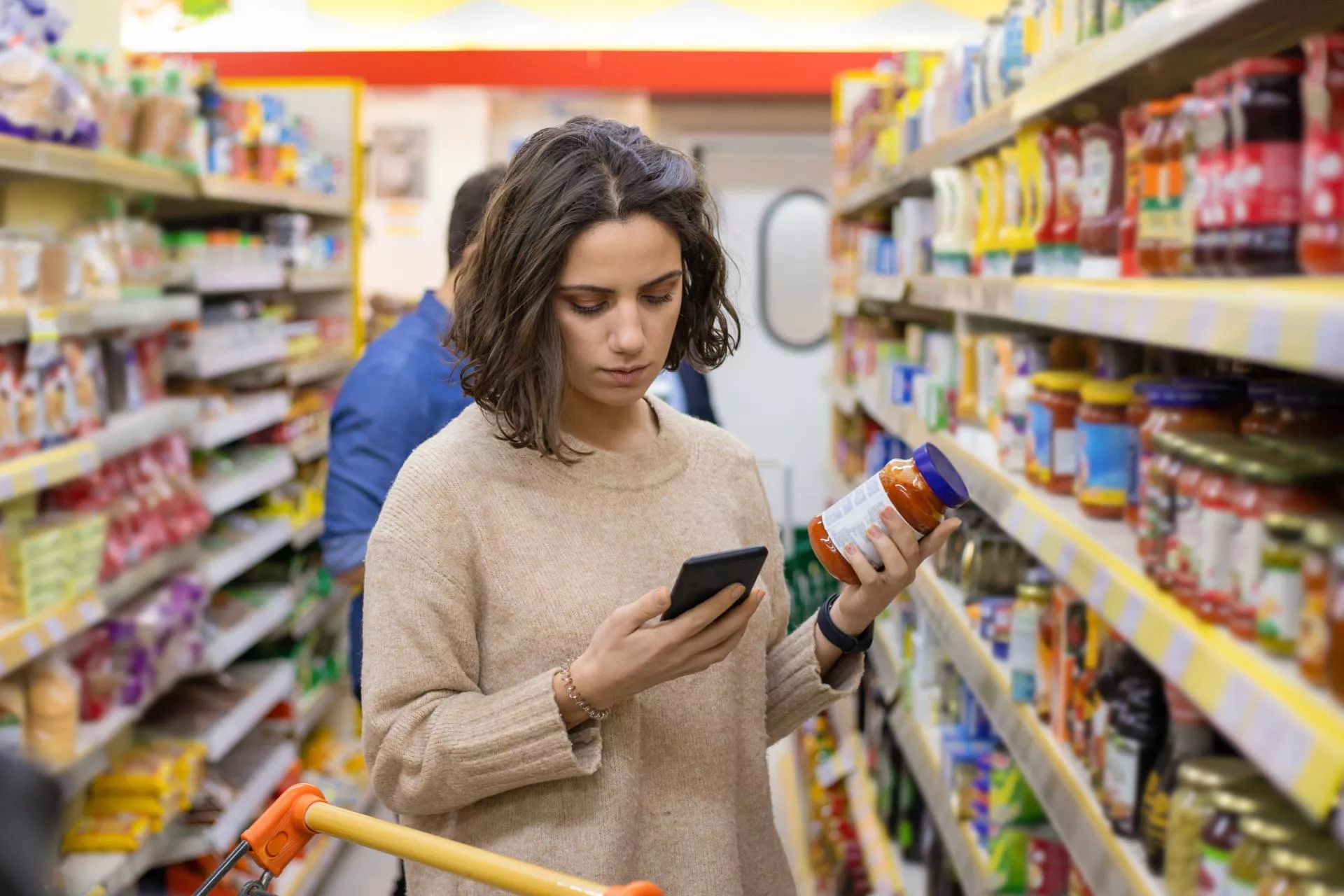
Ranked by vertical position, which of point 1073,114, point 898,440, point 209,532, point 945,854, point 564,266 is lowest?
point 945,854

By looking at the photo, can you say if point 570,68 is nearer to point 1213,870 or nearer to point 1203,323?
point 1203,323

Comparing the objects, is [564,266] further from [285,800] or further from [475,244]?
[285,800]

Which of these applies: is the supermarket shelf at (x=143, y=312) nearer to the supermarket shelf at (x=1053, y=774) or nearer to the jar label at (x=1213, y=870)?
the supermarket shelf at (x=1053, y=774)

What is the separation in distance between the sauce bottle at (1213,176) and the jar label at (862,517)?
16.0 inches

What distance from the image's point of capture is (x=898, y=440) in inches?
159

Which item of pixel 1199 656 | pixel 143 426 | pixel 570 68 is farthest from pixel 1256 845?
pixel 570 68

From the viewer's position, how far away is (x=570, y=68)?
271 inches

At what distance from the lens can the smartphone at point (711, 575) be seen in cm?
134

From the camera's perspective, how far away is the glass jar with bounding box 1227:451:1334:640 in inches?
48.1

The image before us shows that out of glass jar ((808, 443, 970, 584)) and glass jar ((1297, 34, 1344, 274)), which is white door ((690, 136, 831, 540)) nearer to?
glass jar ((808, 443, 970, 584))

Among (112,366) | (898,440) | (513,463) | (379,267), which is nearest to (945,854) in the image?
(898,440)

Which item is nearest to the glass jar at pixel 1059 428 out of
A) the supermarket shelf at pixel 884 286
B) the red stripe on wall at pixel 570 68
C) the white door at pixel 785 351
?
the supermarket shelf at pixel 884 286

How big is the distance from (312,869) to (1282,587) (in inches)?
145

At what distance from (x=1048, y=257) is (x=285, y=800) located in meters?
1.40
